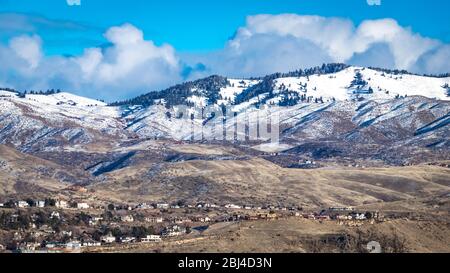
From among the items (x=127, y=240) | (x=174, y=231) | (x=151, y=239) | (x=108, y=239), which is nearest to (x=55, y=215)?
(x=174, y=231)

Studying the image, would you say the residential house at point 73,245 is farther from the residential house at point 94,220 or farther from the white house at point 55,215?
the white house at point 55,215

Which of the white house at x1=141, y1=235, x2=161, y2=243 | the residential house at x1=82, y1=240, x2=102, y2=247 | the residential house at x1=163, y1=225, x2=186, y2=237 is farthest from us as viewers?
the residential house at x1=163, y1=225, x2=186, y2=237

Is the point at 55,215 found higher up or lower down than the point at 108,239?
higher up

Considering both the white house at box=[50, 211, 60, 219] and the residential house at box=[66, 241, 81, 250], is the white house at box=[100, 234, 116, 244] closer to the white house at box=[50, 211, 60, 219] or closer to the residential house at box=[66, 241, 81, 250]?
the residential house at box=[66, 241, 81, 250]

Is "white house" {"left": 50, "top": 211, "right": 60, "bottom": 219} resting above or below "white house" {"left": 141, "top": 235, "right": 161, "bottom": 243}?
above

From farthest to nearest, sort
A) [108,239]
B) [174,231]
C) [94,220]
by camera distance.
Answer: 1. [94,220]
2. [174,231]
3. [108,239]

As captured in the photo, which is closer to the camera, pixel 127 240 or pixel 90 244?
pixel 90 244

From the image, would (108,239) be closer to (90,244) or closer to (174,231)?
(90,244)
